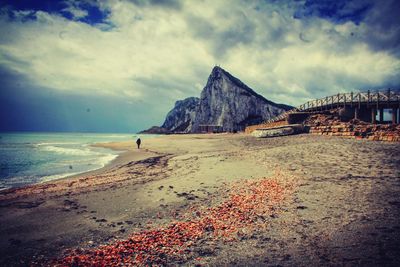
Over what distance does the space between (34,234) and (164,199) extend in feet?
14.5

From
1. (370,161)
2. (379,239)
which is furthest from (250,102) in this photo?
(379,239)

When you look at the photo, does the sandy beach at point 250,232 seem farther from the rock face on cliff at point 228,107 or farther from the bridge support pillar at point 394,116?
the rock face on cliff at point 228,107

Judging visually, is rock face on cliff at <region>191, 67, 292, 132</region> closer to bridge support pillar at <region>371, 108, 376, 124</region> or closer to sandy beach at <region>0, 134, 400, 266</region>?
bridge support pillar at <region>371, 108, 376, 124</region>

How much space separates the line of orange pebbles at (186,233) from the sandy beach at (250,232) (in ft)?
0.99

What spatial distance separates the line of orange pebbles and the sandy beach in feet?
0.99

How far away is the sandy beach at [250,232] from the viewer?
4.94 m

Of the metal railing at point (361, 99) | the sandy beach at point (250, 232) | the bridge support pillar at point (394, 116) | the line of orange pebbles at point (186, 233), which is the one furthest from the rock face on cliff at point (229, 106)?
the line of orange pebbles at point (186, 233)

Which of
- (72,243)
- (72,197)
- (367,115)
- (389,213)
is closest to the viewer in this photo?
(72,243)

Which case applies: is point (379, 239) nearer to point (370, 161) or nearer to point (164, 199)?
point (164, 199)

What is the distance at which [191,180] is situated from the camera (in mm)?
11836

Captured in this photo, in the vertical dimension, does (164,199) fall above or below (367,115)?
below

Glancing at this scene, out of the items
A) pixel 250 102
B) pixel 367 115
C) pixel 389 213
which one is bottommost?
pixel 389 213

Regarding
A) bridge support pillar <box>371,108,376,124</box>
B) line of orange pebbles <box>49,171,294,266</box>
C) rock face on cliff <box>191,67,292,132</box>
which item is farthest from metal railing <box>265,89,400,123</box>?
rock face on cliff <box>191,67,292,132</box>

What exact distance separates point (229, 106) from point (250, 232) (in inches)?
5128
